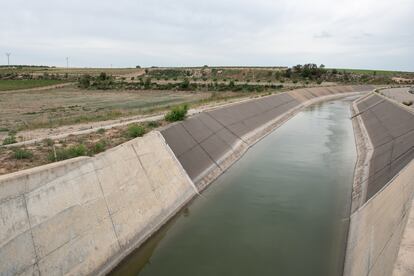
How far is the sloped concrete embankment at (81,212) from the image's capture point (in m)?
9.70

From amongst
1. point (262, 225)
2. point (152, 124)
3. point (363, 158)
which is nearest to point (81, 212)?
point (262, 225)

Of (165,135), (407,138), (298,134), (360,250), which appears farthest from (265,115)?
(360,250)

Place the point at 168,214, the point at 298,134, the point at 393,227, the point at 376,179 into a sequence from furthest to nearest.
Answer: the point at 298,134, the point at 376,179, the point at 168,214, the point at 393,227

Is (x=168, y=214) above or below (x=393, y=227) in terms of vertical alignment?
below

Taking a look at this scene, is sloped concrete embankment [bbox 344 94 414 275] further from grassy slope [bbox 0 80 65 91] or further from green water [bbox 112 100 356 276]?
grassy slope [bbox 0 80 65 91]

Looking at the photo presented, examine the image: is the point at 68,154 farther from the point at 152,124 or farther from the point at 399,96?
the point at 399,96

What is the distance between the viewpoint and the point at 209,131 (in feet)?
88.6

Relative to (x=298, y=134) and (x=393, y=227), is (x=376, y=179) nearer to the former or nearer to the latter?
(x=393, y=227)

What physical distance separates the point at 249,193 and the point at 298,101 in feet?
156

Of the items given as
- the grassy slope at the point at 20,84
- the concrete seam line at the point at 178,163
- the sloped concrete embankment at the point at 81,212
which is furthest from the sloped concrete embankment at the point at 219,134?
the grassy slope at the point at 20,84

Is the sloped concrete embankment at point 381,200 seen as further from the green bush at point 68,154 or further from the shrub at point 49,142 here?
the shrub at point 49,142

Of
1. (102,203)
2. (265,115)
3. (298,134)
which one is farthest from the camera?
(265,115)

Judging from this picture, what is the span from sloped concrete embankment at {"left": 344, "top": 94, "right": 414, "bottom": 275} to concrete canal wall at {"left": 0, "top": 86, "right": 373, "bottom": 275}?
755 cm

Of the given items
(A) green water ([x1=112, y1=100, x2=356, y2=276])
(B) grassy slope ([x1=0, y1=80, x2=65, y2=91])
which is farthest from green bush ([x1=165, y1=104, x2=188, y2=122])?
(B) grassy slope ([x1=0, y1=80, x2=65, y2=91])
